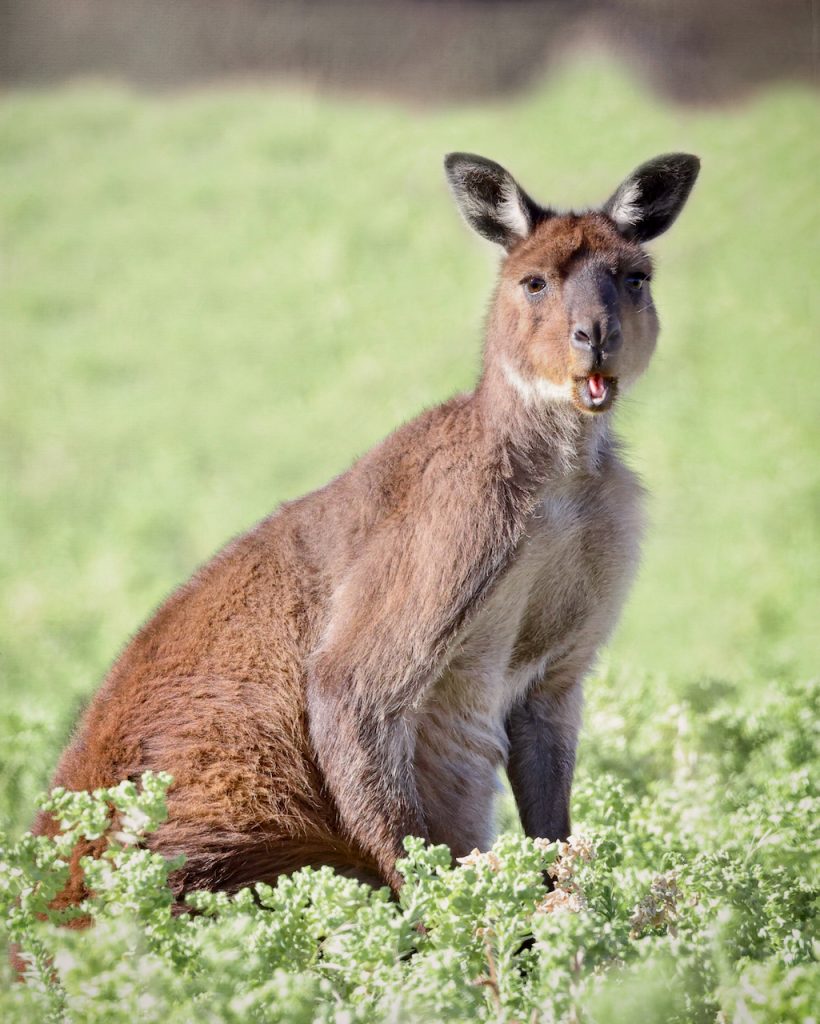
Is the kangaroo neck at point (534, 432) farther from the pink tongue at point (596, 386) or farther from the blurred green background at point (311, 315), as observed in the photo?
the blurred green background at point (311, 315)

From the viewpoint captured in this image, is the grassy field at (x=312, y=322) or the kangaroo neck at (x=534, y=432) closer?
the kangaroo neck at (x=534, y=432)

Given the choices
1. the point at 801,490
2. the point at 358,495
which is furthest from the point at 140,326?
the point at 358,495

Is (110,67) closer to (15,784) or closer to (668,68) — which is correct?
(668,68)

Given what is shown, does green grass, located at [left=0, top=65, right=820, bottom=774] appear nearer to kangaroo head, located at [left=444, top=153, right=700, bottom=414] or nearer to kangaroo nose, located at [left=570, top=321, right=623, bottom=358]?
kangaroo head, located at [left=444, top=153, right=700, bottom=414]

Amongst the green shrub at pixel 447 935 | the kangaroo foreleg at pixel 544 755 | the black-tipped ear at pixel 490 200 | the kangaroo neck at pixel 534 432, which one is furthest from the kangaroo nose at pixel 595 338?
the green shrub at pixel 447 935

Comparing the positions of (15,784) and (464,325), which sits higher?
(464,325)

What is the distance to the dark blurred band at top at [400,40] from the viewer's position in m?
11.8

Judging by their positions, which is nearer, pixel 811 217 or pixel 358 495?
pixel 358 495

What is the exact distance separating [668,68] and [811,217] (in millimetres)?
2598

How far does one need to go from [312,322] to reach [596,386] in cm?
1013

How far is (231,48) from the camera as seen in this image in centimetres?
1223

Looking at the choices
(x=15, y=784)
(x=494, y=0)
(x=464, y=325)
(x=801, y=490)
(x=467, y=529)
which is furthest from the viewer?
(x=464, y=325)

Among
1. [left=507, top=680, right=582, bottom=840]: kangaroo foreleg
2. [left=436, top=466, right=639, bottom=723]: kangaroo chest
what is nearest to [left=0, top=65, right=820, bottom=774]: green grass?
[left=507, top=680, right=582, bottom=840]: kangaroo foreleg

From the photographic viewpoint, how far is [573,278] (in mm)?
4219
